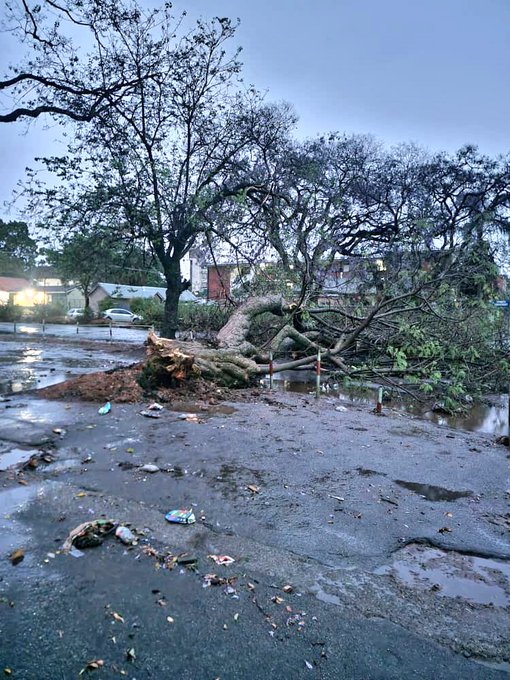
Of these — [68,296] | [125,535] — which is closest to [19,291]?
[68,296]

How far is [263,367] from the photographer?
30.4 ft

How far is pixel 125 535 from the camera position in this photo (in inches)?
117

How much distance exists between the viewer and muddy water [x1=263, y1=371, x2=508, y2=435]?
771cm

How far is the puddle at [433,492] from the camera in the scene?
12.9ft

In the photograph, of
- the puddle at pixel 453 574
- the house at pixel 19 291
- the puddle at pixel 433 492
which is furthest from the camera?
the house at pixel 19 291

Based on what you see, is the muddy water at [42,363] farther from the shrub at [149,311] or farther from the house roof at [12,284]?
the house roof at [12,284]

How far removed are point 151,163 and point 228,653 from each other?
48.1 ft

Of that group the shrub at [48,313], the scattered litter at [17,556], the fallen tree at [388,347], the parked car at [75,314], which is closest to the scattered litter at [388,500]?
the scattered litter at [17,556]

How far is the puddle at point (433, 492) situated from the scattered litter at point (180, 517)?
201 centimetres

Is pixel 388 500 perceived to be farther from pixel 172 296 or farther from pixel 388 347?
pixel 172 296

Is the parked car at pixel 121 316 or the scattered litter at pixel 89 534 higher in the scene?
the parked car at pixel 121 316

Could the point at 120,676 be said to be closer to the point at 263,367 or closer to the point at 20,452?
the point at 20,452

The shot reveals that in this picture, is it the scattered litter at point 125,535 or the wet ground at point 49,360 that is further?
the wet ground at point 49,360

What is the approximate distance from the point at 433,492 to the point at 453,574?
1320 millimetres
